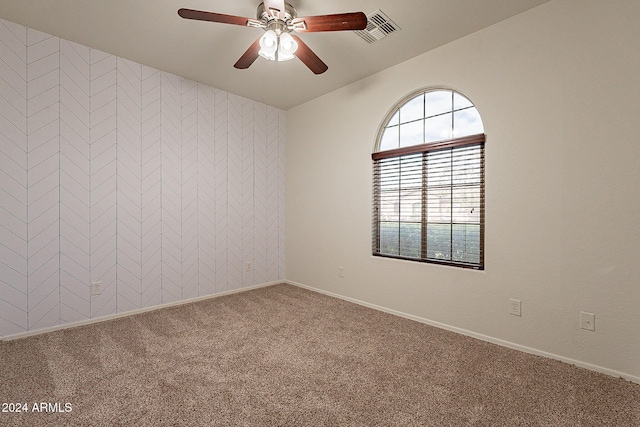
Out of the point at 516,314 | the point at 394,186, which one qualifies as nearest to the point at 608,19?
the point at 394,186

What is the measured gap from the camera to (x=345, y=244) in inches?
143

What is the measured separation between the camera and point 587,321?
6.57ft

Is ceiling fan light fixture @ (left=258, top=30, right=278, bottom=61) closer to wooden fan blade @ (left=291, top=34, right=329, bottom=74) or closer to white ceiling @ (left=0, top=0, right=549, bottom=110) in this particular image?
wooden fan blade @ (left=291, top=34, right=329, bottom=74)

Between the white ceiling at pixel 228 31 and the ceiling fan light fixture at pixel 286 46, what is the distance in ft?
1.25

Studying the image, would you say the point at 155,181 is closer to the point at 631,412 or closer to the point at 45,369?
the point at 45,369

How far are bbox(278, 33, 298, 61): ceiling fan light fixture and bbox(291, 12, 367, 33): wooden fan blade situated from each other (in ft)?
0.28

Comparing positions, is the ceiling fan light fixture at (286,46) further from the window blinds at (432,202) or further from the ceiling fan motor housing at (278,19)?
A: the window blinds at (432,202)

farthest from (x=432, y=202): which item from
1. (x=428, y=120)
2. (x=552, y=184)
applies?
(x=552, y=184)

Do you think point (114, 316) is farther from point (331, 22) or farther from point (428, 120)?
point (428, 120)

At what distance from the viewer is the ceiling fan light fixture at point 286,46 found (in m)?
2.03

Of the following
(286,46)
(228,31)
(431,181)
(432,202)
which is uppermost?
(228,31)

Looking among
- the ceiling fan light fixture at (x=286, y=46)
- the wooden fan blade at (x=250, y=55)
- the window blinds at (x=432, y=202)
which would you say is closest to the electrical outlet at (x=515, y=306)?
the window blinds at (x=432, y=202)

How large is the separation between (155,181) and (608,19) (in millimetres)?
4212

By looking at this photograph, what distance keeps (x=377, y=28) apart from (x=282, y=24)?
0.89 m
